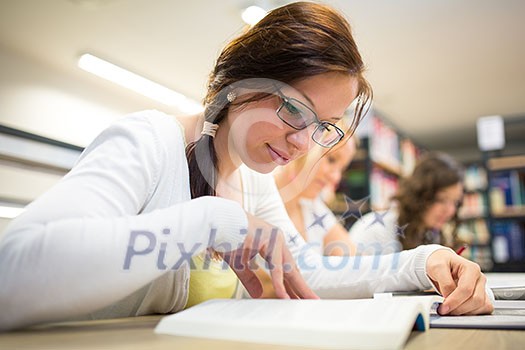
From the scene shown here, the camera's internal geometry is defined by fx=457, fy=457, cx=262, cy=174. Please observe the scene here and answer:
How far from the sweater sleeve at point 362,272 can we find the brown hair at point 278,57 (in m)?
0.25

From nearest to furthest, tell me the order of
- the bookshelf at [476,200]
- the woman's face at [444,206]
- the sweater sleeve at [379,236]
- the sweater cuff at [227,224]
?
1. the sweater cuff at [227,224]
2. the sweater sleeve at [379,236]
3. the woman's face at [444,206]
4. the bookshelf at [476,200]

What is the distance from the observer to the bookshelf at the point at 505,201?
2829mm

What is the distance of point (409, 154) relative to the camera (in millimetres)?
3213

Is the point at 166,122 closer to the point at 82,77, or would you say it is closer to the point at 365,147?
the point at 82,77

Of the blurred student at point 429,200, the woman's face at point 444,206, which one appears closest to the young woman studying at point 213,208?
the blurred student at point 429,200

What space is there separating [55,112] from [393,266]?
180 cm

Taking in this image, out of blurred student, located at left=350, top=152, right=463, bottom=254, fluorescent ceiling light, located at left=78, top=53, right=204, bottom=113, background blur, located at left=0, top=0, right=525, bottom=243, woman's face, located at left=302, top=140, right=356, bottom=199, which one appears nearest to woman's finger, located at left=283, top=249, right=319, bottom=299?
blurred student, located at left=350, top=152, right=463, bottom=254

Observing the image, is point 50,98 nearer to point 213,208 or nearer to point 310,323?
point 213,208

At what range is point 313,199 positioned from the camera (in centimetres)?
160

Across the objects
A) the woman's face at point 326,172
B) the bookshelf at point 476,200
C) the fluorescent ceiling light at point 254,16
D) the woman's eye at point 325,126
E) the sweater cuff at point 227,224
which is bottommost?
the bookshelf at point 476,200

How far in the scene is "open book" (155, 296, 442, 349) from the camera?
13.8 inches

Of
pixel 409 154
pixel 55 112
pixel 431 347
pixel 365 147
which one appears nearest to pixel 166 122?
pixel 431 347

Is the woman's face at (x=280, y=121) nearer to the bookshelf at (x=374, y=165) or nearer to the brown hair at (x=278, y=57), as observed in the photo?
the brown hair at (x=278, y=57)

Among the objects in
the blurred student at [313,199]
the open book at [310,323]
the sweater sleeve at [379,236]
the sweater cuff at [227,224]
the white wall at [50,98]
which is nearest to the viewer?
the open book at [310,323]
